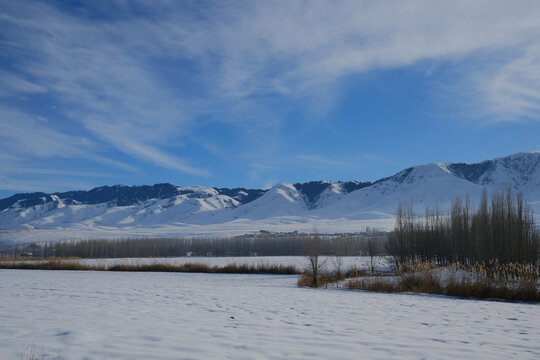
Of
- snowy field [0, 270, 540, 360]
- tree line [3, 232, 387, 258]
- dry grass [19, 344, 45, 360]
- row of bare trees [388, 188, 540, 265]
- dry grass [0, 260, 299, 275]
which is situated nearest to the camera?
dry grass [19, 344, 45, 360]

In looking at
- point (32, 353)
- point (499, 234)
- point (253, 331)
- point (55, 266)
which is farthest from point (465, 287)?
point (55, 266)

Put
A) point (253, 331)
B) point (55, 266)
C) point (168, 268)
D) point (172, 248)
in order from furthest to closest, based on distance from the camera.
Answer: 1. point (172, 248)
2. point (168, 268)
3. point (55, 266)
4. point (253, 331)

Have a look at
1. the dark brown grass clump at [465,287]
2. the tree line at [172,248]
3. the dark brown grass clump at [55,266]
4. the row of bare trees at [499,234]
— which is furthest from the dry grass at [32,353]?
the tree line at [172,248]

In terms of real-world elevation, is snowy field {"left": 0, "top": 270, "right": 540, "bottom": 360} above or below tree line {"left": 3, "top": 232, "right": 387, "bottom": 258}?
above

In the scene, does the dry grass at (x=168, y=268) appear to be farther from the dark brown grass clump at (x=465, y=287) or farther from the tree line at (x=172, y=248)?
the tree line at (x=172, y=248)

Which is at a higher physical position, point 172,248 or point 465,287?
point 465,287

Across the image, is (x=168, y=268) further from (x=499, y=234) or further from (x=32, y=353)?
(x=32, y=353)

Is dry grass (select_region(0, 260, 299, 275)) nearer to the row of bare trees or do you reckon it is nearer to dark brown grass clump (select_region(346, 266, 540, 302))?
the row of bare trees

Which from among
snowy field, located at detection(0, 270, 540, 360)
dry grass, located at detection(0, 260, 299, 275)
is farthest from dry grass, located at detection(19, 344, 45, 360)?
dry grass, located at detection(0, 260, 299, 275)

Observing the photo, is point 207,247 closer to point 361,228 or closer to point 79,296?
point 361,228

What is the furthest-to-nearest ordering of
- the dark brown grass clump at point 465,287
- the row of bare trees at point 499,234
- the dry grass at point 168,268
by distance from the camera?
the dry grass at point 168,268, the row of bare trees at point 499,234, the dark brown grass clump at point 465,287

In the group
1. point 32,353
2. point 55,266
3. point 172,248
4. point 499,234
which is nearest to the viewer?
point 32,353

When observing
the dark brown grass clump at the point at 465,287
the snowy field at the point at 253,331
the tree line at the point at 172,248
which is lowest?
the tree line at the point at 172,248

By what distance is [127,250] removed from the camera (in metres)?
82.6
